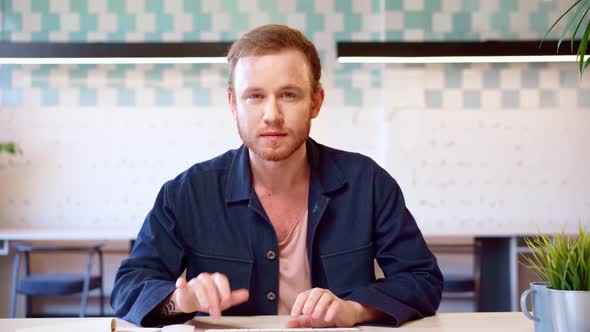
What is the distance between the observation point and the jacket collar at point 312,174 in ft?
5.79

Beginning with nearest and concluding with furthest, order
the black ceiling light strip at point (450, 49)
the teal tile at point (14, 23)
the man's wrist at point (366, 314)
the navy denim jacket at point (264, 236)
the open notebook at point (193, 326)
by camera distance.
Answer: the open notebook at point (193, 326), the man's wrist at point (366, 314), the navy denim jacket at point (264, 236), the black ceiling light strip at point (450, 49), the teal tile at point (14, 23)

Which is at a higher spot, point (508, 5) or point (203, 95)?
point (508, 5)

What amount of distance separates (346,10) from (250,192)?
4.25 meters

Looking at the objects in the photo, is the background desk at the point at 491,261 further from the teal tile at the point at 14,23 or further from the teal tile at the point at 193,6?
the teal tile at the point at 193,6

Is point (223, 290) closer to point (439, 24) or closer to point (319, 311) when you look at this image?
point (319, 311)

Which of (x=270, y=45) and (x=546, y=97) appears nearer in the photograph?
(x=270, y=45)

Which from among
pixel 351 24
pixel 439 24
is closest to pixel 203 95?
pixel 351 24

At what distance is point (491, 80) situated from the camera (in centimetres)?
557

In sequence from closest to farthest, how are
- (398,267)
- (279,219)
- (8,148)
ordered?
(398,267) → (279,219) → (8,148)

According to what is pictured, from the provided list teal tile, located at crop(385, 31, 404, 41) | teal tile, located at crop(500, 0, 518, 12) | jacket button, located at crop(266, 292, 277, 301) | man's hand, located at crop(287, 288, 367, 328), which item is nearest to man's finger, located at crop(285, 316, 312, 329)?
man's hand, located at crop(287, 288, 367, 328)

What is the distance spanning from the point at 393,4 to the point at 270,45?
165 inches

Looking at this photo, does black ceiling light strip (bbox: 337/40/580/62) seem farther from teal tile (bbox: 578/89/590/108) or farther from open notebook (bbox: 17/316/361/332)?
open notebook (bbox: 17/316/361/332)

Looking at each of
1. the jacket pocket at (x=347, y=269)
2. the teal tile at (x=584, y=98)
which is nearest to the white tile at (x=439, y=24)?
the teal tile at (x=584, y=98)

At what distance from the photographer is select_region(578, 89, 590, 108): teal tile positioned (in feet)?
18.3
